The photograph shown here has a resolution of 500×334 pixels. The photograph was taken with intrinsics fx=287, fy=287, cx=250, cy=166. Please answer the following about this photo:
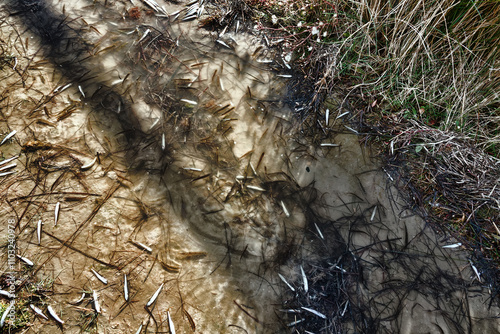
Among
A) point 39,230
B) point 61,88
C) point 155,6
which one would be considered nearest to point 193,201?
point 39,230

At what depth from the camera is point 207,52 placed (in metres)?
2.88

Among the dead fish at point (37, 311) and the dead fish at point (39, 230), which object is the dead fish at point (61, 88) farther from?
the dead fish at point (37, 311)

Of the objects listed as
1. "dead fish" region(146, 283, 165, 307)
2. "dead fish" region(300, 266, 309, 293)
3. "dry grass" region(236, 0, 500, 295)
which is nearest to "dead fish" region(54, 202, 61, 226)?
"dead fish" region(146, 283, 165, 307)

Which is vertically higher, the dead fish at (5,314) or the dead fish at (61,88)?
the dead fish at (61,88)

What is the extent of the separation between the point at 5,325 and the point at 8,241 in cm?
58

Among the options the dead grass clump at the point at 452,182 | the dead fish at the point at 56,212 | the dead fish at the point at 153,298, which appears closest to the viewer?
the dead fish at the point at 153,298

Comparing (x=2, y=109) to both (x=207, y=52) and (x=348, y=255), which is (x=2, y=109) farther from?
(x=348, y=255)

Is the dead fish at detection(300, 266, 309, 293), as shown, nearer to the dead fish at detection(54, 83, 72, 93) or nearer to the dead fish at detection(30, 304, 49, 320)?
the dead fish at detection(30, 304, 49, 320)

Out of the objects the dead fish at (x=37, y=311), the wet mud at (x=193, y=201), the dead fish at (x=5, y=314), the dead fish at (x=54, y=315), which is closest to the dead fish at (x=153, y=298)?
the wet mud at (x=193, y=201)

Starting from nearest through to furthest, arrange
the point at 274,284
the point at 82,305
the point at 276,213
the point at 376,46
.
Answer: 1. the point at 82,305
2. the point at 274,284
3. the point at 276,213
4. the point at 376,46

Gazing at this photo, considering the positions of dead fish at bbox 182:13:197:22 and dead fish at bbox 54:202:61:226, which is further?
dead fish at bbox 182:13:197:22

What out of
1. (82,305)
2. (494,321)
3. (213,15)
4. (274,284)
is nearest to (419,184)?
(494,321)

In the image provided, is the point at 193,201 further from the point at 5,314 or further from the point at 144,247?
the point at 5,314

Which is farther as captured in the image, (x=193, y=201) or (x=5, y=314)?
(x=193, y=201)
